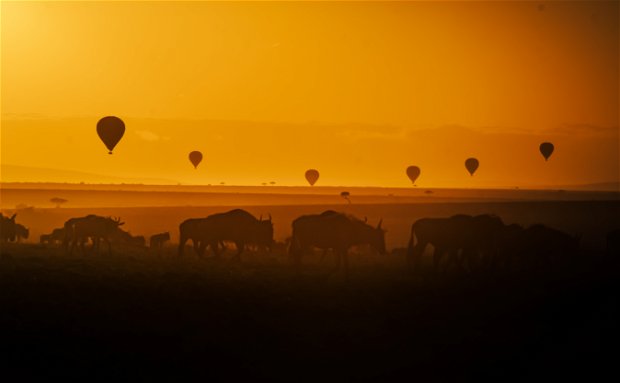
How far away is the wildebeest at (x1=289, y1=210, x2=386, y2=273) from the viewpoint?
1117 inches

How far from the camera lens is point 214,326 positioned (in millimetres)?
18328

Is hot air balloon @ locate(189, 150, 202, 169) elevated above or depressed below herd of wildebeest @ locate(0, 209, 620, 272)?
above

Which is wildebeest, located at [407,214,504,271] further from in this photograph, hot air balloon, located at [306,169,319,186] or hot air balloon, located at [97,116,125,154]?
hot air balloon, located at [306,169,319,186]

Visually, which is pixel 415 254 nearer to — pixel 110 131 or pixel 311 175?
pixel 110 131

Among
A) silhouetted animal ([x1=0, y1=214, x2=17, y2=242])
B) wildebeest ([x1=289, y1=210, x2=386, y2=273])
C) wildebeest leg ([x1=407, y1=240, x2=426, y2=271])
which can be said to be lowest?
wildebeest leg ([x1=407, y1=240, x2=426, y2=271])

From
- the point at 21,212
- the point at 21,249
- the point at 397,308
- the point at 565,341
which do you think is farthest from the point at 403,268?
the point at 21,212

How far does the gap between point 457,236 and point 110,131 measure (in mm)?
49710

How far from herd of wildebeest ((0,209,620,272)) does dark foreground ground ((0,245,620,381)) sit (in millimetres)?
2410

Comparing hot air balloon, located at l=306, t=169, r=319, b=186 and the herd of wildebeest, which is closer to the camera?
the herd of wildebeest

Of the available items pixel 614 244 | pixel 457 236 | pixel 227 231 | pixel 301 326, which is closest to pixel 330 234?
pixel 457 236

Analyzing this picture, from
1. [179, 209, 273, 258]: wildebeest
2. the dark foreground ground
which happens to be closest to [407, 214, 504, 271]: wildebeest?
the dark foreground ground

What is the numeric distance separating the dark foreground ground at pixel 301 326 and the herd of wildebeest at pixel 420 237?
241 centimetres

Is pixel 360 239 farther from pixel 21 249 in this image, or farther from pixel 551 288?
pixel 21 249

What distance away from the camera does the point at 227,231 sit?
105ft
